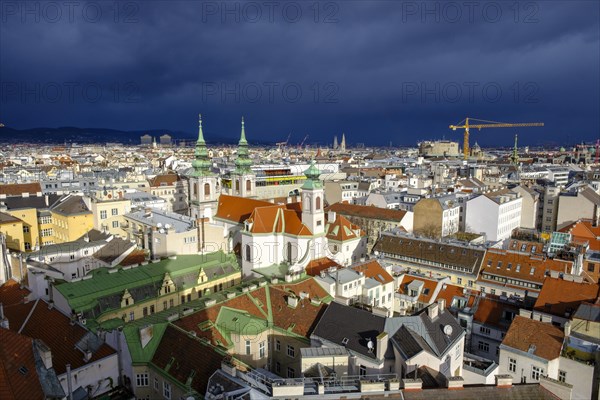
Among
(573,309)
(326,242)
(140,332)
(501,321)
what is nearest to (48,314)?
(140,332)

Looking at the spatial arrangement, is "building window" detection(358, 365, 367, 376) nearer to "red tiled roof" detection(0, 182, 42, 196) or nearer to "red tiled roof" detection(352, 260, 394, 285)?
"red tiled roof" detection(352, 260, 394, 285)

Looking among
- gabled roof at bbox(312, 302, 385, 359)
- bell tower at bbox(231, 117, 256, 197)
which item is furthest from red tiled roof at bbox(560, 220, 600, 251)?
bell tower at bbox(231, 117, 256, 197)

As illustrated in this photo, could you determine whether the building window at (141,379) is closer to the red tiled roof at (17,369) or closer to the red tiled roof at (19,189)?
the red tiled roof at (17,369)

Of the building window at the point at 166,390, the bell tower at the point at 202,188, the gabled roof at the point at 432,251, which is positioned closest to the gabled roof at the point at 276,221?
the gabled roof at the point at 432,251

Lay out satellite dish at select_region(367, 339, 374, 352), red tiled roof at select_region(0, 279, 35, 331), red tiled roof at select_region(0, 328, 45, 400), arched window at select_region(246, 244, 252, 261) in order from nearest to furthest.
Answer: red tiled roof at select_region(0, 328, 45, 400), satellite dish at select_region(367, 339, 374, 352), red tiled roof at select_region(0, 279, 35, 331), arched window at select_region(246, 244, 252, 261)

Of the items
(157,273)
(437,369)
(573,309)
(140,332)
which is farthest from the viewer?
(157,273)

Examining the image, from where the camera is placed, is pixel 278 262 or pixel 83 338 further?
pixel 278 262

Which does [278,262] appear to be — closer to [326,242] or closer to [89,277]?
[326,242]

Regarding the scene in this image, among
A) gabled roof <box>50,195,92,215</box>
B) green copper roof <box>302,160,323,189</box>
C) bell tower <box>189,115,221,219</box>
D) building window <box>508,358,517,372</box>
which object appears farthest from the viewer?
bell tower <box>189,115,221,219</box>
